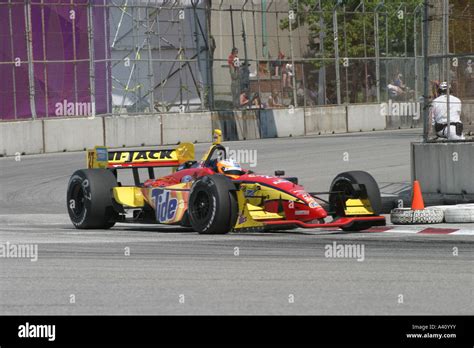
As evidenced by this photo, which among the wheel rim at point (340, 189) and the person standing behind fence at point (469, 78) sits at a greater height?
the person standing behind fence at point (469, 78)

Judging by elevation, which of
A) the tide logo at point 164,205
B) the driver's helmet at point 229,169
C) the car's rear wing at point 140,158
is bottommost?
the tide logo at point 164,205

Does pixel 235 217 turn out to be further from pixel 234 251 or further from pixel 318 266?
pixel 318 266

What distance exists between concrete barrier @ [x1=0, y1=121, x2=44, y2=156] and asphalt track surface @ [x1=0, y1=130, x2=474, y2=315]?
13354mm

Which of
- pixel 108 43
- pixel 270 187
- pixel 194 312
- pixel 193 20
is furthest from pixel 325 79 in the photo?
pixel 194 312

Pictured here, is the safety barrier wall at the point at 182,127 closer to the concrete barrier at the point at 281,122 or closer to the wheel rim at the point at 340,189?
the concrete barrier at the point at 281,122

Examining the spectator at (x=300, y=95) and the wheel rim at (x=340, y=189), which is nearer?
the wheel rim at (x=340, y=189)

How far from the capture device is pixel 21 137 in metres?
30.8

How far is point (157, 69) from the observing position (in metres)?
35.4

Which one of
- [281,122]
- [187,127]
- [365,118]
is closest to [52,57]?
[187,127]

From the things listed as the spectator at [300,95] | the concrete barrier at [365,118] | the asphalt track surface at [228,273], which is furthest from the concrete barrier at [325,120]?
the asphalt track surface at [228,273]

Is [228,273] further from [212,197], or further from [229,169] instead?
[229,169]

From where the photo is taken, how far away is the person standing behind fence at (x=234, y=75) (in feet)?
123

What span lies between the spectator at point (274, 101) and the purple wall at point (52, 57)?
666 cm

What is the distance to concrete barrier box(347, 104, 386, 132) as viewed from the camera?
4100 centimetres
